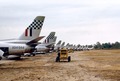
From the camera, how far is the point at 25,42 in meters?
38.4

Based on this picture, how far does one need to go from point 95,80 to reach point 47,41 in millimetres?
58787

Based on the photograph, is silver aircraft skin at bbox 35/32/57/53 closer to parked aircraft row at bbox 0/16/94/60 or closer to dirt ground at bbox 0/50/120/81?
parked aircraft row at bbox 0/16/94/60

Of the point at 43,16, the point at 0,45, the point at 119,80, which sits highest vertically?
the point at 43,16

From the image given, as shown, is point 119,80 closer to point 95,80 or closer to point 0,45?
point 95,80

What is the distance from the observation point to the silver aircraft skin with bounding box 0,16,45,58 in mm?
35938

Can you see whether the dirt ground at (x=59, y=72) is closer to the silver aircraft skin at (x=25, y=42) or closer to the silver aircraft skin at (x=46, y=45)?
the silver aircraft skin at (x=25, y=42)

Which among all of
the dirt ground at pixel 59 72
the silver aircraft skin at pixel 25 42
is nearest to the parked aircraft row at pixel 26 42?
the silver aircraft skin at pixel 25 42

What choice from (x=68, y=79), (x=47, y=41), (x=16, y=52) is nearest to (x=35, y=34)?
(x=16, y=52)

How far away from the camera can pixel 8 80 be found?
629 inches

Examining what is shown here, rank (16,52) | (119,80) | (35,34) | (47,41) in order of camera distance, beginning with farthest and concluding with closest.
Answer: (47,41), (35,34), (16,52), (119,80)

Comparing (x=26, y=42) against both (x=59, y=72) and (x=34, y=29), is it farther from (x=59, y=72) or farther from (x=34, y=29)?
(x=59, y=72)

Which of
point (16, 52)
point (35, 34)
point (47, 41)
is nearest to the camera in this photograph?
point (16, 52)

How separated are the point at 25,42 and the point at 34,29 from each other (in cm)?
229

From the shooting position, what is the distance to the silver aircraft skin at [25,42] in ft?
118
